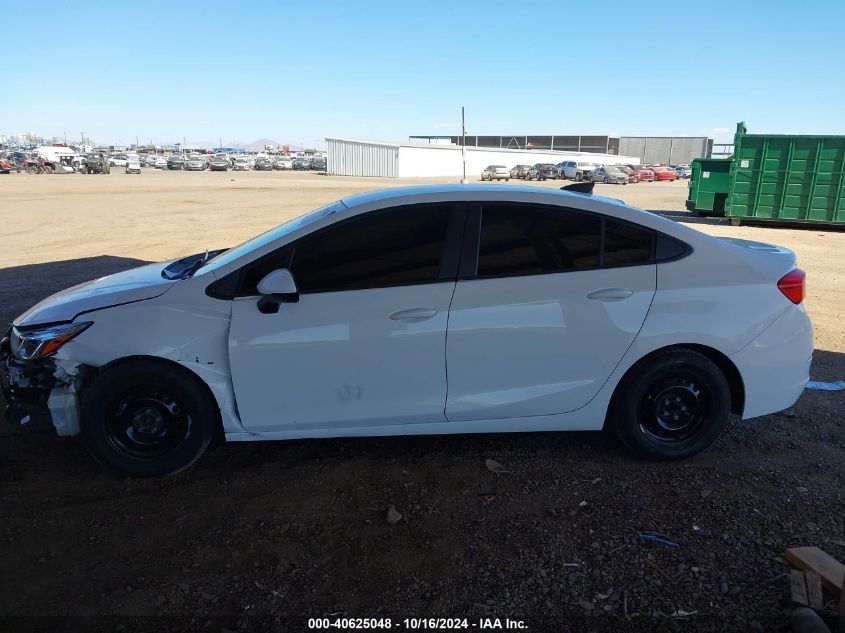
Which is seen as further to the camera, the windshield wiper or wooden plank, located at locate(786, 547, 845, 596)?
the windshield wiper

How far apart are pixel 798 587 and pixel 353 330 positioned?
241cm

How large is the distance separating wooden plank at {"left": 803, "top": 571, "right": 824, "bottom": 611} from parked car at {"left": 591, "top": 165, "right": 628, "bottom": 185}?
51341mm

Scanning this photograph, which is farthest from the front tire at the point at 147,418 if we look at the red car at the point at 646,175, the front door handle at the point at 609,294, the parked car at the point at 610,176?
the red car at the point at 646,175

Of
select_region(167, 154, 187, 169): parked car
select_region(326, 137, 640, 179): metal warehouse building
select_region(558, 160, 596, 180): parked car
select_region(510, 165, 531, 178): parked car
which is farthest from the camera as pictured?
select_region(167, 154, 187, 169): parked car

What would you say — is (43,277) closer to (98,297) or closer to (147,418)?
(98,297)

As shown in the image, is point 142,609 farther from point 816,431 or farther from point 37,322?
point 816,431

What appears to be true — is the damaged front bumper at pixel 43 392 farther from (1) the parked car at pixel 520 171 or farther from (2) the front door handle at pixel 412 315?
(1) the parked car at pixel 520 171

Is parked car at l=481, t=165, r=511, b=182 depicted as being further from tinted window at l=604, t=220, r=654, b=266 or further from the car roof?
tinted window at l=604, t=220, r=654, b=266

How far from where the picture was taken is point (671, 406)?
12.6 ft

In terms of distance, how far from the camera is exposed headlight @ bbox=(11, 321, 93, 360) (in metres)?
3.57

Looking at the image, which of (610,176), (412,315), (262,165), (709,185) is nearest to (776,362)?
(412,315)

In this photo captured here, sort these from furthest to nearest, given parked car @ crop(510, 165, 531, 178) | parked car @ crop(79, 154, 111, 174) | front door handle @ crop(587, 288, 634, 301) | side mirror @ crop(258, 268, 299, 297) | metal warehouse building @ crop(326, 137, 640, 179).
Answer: metal warehouse building @ crop(326, 137, 640, 179)
parked car @ crop(510, 165, 531, 178)
parked car @ crop(79, 154, 111, 174)
front door handle @ crop(587, 288, 634, 301)
side mirror @ crop(258, 268, 299, 297)

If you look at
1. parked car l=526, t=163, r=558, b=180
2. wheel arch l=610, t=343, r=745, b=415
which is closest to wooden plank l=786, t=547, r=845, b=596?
wheel arch l=610, t=343, r=745, b=415

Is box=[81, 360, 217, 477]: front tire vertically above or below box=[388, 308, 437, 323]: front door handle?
below
